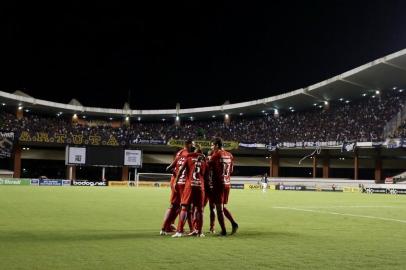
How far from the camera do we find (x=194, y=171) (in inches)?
450

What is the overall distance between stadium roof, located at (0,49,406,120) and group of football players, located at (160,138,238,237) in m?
42.9

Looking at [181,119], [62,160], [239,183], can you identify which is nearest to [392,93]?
[239,183]

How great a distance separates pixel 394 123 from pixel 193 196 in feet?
181

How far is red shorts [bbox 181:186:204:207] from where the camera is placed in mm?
Result: 11392

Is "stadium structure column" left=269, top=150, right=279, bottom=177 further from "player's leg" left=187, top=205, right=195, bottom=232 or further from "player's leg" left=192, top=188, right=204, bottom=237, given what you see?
"player's leg" left=192, top=188, right=204, bottom=237

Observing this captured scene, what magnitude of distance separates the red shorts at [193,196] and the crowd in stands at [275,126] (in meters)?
50.9

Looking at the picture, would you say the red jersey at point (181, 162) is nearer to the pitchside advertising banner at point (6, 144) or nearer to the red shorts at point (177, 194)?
the red shorts at point (177, 194)

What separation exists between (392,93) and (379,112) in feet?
10.0

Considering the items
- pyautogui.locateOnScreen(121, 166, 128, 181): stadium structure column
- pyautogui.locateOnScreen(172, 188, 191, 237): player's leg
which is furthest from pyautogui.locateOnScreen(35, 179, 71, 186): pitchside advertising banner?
pyautogui.locateOnScreen(172, 188, 191, 237): player's leg

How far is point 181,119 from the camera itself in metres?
87.8

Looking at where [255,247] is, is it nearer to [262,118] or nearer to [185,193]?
[185,193]

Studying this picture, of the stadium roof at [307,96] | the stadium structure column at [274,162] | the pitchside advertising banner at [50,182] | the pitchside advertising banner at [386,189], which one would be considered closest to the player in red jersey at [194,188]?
the pitchside advertising banner at [386,189]

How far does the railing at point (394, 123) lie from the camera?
61.0 metres

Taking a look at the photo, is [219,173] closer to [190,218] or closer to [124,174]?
[190,218]
